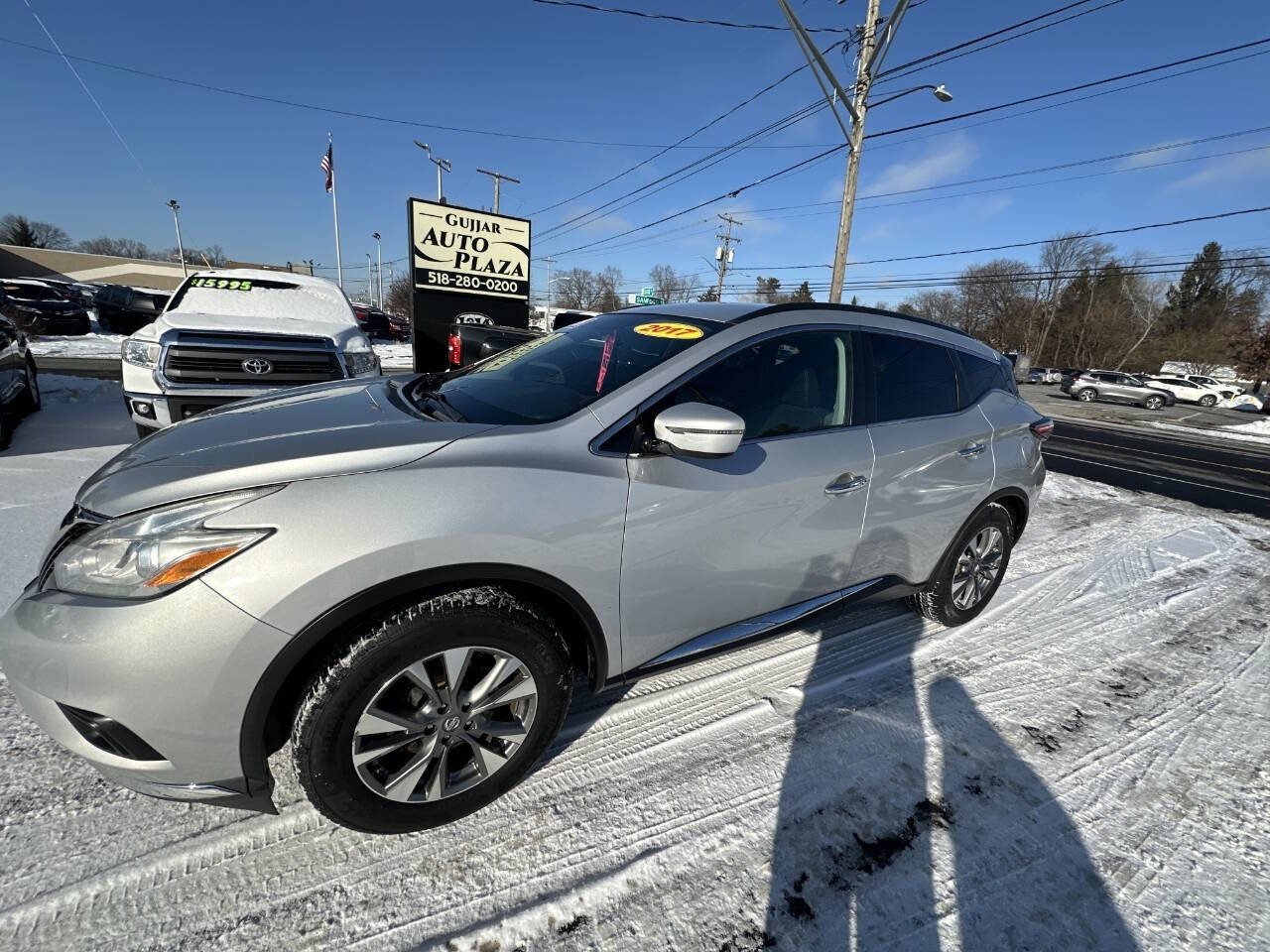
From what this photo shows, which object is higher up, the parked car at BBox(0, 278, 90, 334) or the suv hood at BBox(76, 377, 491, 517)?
the parked car at BBox(0, 278, 90, 334)

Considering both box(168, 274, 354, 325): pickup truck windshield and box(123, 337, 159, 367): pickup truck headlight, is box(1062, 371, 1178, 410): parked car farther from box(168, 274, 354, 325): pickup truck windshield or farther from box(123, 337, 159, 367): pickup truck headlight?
box(123, 337, 159, 367): pickup truck headlight

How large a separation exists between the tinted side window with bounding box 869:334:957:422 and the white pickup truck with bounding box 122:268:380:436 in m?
3.86

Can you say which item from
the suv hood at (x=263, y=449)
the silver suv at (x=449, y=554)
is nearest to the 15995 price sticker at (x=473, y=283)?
the silver suv at (x=449, y=554)

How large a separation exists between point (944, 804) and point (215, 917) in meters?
2.32

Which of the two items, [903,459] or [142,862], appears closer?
[142,862]

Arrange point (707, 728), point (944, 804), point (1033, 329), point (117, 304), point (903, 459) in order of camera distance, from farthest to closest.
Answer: point (1033, 329), point (117, 304), point (903, 459), point (707, 728), point (944, 804)

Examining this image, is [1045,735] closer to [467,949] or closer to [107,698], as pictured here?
[467,949]

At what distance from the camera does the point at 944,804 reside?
206cm

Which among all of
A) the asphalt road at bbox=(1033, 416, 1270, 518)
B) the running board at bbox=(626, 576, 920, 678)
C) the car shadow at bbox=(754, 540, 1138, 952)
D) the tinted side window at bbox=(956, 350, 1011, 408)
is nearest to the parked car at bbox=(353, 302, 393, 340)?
the asphalt road at bbox=(1033, 416, 1270, 518)

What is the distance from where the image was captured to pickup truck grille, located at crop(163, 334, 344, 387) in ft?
14.9

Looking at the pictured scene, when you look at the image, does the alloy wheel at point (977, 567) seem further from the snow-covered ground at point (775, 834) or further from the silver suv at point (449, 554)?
the silver suv at point (449, 554)

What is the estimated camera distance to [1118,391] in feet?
94.6

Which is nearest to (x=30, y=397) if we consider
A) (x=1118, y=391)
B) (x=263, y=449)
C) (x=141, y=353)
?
(x=141, y=353)

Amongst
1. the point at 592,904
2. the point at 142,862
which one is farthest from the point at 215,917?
the point at 592,904
